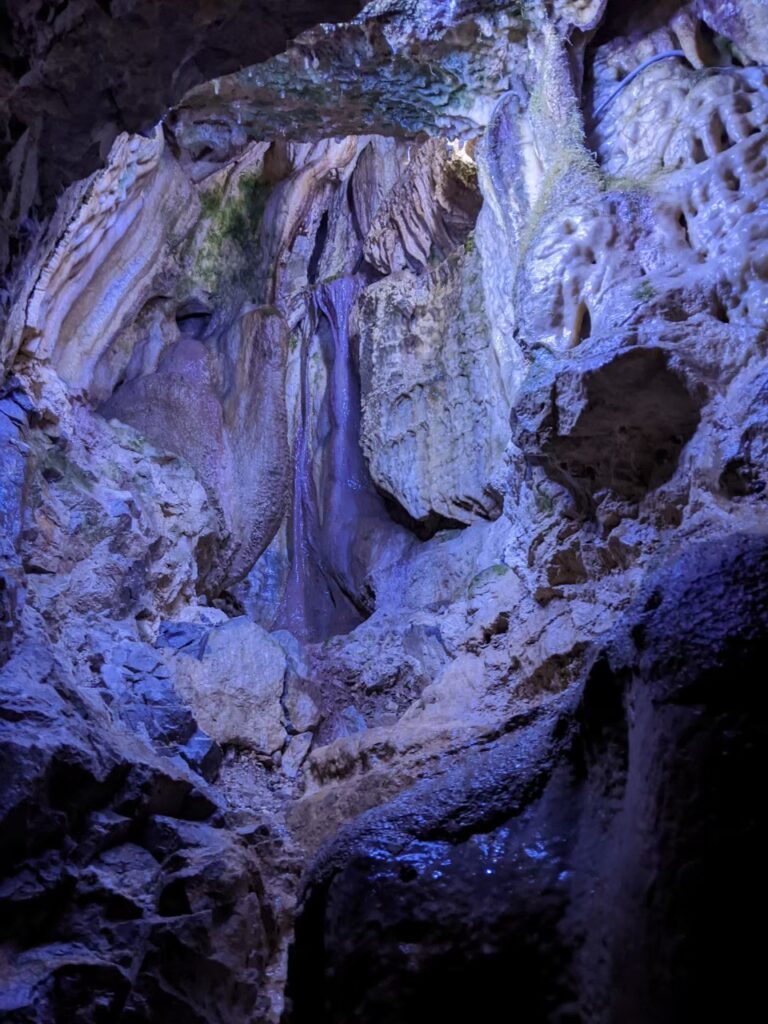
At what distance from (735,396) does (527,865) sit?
3.13 meters

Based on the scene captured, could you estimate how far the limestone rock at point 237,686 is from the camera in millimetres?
7078

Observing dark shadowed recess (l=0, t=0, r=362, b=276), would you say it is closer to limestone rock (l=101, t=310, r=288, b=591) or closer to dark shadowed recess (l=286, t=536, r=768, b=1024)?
dark shadowed recess (l=286, t=536, r=768, b=1024)

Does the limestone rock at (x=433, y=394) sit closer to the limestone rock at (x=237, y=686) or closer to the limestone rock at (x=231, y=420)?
the limestone rock at (x=231, y=420)

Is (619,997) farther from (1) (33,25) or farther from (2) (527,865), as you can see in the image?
(1) (33,25)

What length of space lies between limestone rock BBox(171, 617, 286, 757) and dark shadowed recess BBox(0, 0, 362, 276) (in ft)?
13.3

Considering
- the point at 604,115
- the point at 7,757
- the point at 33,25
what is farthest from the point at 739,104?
the point at 7,757

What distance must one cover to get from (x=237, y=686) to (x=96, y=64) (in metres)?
5.18

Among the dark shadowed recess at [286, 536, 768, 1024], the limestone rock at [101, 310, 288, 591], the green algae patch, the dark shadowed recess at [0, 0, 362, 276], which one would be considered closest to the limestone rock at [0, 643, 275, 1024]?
the dark shadowed recess at [286, 536, 768, 1024]

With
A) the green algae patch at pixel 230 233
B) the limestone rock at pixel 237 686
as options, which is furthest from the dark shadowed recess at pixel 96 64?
the green algae patch at pixel 230 233

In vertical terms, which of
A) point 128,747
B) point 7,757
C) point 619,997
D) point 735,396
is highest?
point 735,396

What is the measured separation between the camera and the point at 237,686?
24.2 ft

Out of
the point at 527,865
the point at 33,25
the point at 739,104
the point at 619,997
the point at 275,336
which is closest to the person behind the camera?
the point at 619,997

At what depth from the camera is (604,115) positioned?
271 inches

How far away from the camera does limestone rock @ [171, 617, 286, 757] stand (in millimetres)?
7078
